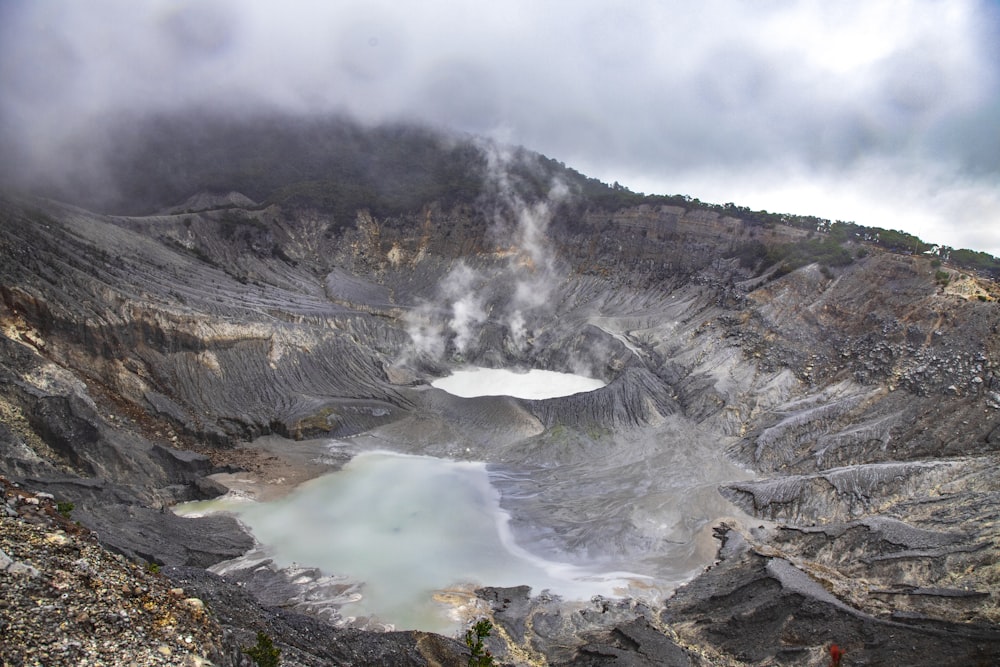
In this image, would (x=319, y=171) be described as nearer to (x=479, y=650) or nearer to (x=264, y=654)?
(x=479, y=650)

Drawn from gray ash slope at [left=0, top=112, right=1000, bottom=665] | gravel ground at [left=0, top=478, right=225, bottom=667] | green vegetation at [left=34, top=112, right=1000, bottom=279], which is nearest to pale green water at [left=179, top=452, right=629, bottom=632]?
gray ash slope at [left=0, top=112, right=1000, bottom=665]

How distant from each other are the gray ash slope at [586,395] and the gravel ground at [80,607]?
8390mm

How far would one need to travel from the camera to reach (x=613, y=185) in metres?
105

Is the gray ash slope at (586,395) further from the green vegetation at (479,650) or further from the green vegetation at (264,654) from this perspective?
the green vegetation at (264,654)

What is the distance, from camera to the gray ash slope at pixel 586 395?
75.4ft

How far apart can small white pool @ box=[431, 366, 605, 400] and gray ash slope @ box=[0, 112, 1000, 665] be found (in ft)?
6.56

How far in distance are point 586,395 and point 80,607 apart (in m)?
37.5

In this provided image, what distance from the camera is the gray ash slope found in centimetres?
2298

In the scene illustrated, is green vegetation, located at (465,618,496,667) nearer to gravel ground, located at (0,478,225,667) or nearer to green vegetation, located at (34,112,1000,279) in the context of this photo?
gravel ground, located at (0,478,225,667)

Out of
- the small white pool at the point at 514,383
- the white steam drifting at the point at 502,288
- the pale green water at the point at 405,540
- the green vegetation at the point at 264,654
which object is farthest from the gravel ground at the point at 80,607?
the white steam drifting at the point at 502,288

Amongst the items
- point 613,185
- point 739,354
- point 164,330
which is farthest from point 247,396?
point 613,185

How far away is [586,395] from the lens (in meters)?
46.2

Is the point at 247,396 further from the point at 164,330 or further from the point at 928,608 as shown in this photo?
the point at 928,608

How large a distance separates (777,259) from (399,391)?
34908 mm
